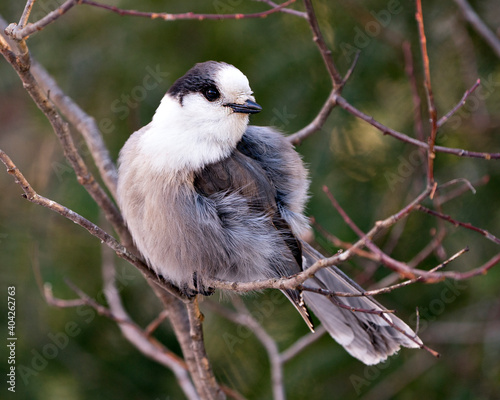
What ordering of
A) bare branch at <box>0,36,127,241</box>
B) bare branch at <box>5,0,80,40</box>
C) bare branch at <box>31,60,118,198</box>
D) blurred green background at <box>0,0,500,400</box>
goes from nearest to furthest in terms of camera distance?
bare branch at <box>5,0,80,40</box> → bare branch at <box>0,36,127,241</box> → bare branch at <box>31,60,118,198</box> → blurred green background at <box>0,0,500,400</box>

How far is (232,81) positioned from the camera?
273cm

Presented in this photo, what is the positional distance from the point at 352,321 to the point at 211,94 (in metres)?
1.31


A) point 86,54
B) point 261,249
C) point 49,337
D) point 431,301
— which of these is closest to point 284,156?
point 261,249

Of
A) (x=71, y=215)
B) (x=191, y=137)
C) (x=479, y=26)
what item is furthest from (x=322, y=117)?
(x=71, y=215)

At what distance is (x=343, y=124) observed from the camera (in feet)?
12.2

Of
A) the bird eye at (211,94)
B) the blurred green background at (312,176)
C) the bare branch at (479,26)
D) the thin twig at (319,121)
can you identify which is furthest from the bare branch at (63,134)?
the bare branch at (479,26)

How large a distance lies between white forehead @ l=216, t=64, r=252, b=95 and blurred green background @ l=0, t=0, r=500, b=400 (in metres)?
0.88

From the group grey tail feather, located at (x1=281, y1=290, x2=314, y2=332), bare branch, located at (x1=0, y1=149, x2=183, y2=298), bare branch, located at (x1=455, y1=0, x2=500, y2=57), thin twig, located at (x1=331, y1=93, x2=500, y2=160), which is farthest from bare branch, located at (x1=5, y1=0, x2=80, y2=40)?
bare branch, located at (x1=455, y1=0, x2=500, y2=57)

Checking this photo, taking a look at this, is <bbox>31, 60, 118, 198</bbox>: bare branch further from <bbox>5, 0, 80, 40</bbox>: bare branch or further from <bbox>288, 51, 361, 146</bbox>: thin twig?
<bbox>5, 0, 80, 40</bbox>: bare branch

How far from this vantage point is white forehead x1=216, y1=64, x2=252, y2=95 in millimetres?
2734

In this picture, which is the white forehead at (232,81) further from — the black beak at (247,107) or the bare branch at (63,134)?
the bare branch at (63,134)

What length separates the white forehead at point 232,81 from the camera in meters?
2.73

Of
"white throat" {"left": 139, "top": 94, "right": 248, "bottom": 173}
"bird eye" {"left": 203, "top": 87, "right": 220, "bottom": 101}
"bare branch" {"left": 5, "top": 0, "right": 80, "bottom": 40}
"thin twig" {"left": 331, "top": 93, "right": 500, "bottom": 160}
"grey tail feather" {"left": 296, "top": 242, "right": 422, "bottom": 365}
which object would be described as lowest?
"grey tail feather" {"left": 296, "top": 242, "right": 422, "bottom": 365}

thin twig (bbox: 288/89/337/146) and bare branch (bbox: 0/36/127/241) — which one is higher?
bare branch (bbox: 0/36/127/241)
